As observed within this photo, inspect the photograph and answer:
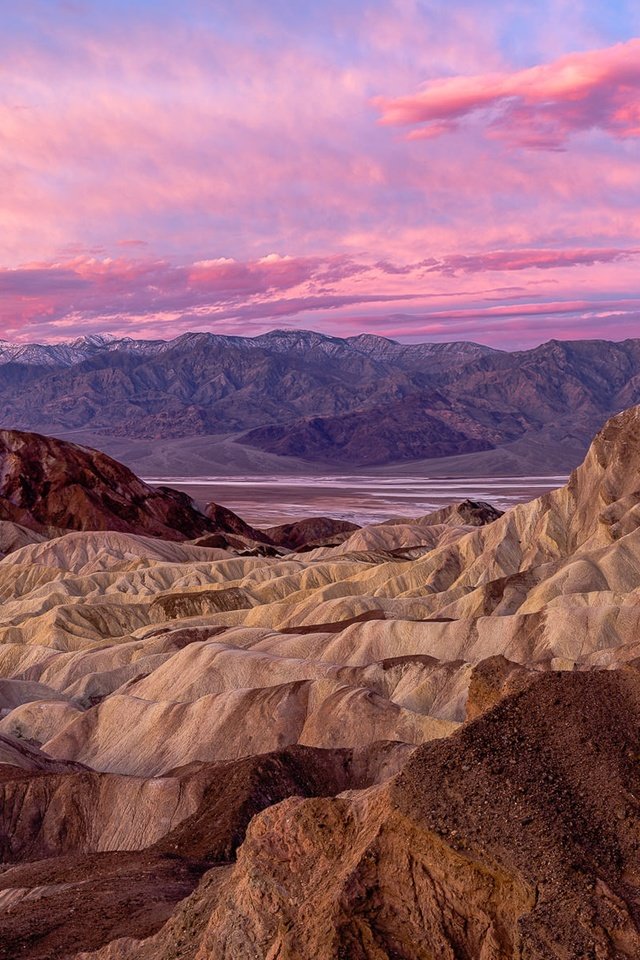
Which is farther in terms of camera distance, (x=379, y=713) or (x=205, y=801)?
(x=379, y=713)

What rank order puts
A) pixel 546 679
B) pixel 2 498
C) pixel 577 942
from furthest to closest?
1. pixel 2 498
2. pixel 546 679
3. pixel 577 942

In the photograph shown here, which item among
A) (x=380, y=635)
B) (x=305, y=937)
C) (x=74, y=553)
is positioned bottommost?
(x=74, y=553)

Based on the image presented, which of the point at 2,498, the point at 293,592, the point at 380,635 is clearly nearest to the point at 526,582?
the point at 380,635

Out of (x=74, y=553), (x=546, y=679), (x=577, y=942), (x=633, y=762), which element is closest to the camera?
(x=577, y=942)

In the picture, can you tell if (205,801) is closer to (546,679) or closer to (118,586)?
(546,679)

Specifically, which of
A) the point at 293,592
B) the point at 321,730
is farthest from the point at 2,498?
the point at 321,730

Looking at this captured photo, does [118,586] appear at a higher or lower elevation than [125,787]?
lower
